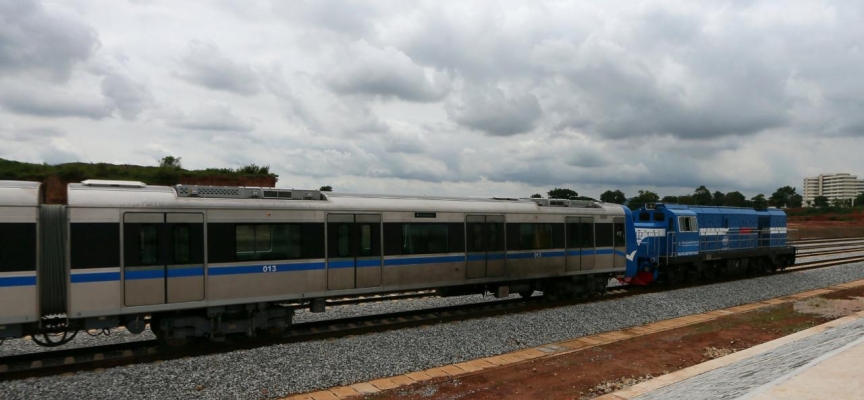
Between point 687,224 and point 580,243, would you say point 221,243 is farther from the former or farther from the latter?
point 687,224

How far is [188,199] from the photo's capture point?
11.1 metres

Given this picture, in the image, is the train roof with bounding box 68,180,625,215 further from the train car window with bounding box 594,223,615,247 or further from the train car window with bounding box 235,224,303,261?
the train car window with bounding box 594,223,615,247

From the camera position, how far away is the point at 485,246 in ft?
51.1

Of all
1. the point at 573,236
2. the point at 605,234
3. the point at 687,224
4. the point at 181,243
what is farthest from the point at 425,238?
the point at 687,224

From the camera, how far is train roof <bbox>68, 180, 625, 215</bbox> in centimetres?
1034

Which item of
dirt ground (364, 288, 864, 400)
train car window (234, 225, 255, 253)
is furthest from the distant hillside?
dirt ground (364, 288, 864, 400)

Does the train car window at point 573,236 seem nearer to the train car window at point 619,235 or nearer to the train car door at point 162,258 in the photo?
the train car window at point 619,235

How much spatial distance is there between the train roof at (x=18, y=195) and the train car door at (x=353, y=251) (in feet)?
19.1

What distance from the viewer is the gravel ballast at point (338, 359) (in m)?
8.73

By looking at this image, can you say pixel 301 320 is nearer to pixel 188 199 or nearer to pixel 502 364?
pixel 188 199

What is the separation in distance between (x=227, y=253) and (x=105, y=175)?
36.9 meters

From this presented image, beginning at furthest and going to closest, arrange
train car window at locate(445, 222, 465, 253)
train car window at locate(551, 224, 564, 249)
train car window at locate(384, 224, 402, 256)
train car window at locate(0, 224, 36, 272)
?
train car window at locate(551, 224, 564, 249) < train car window at locate(445, 222, 465, 253) < train car window at locate(384, 224, 402, 256) < train car window at locate(0, 224, 36, 272)

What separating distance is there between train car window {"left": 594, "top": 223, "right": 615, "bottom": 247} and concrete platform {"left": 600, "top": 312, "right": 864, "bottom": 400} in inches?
303

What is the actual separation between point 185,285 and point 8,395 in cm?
332
